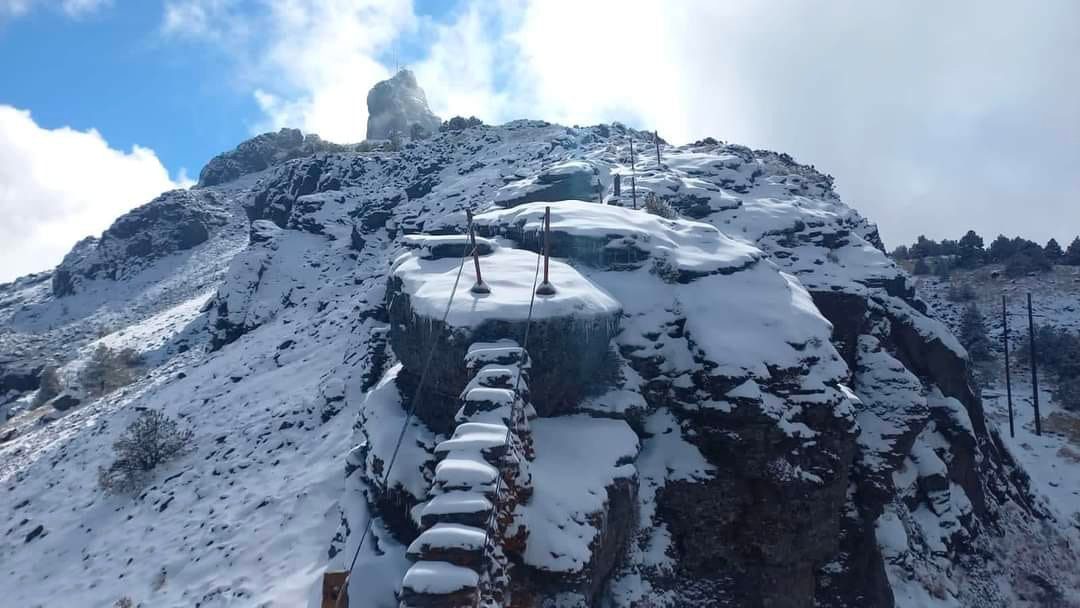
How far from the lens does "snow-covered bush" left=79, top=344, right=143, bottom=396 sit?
32562mm

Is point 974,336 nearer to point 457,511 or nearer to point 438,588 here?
point 457,511

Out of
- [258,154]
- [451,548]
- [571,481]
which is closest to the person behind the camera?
[451,548]

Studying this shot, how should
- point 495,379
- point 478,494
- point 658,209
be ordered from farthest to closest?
point 658,209 → point 495,379 → point 478,494

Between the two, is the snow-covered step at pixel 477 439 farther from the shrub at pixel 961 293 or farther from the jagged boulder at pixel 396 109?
the jagged boulder at pixel 396 109

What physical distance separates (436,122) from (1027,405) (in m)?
83.9

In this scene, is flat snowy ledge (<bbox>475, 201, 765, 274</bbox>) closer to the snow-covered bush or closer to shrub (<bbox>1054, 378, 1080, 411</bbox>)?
the snow-covered bush

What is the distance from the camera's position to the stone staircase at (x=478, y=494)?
752 centimetres

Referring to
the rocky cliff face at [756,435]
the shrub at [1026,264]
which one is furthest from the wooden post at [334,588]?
the shrub at [1026,264]

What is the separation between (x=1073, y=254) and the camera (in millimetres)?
49750

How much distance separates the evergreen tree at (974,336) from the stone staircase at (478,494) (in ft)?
125

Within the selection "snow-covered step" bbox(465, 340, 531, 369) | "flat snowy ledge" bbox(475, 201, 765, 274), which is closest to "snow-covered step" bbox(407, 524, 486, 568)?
"snow-covered step" bbox(465, 340, 531, 369)

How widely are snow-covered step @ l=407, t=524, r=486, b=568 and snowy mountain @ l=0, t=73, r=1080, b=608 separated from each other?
27 mm

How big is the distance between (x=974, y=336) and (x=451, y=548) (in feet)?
140

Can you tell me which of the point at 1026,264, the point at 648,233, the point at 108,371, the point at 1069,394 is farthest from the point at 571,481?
the point at 1026,264
